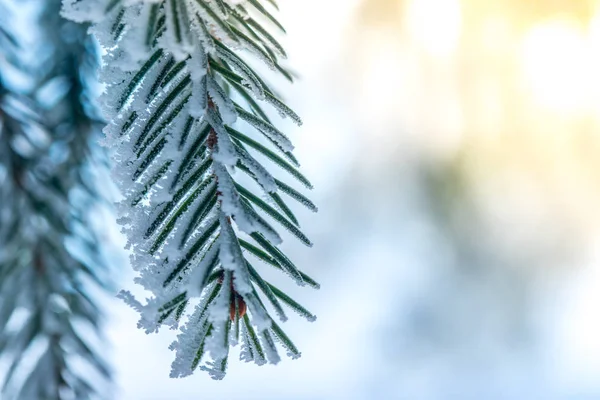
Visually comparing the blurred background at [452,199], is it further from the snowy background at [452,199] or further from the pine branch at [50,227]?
the pine branch at [50,227]

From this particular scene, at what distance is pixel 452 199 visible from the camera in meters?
1.39

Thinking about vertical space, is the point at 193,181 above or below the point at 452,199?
below

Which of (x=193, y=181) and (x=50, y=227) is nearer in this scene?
(x=193, y=181)

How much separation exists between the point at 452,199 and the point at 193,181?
1.30 metres

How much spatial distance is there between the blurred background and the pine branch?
906mm

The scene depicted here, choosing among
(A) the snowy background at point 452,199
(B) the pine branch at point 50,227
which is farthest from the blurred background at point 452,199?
(B) the pine branch at point 50,227

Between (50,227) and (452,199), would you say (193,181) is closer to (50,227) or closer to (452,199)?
(50,227)

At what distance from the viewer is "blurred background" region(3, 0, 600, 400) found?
54.3 inches

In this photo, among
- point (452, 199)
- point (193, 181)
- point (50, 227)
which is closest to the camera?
point (193, 181)

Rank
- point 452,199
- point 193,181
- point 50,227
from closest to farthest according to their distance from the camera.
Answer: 1. point 193,181
2. point 50,227
3. point 452,199

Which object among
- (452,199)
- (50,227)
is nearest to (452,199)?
(452,199)

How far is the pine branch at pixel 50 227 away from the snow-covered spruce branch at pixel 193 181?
29cm

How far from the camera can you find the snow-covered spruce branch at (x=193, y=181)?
0.16m

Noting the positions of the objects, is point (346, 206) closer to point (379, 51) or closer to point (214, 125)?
point (379, 51)
